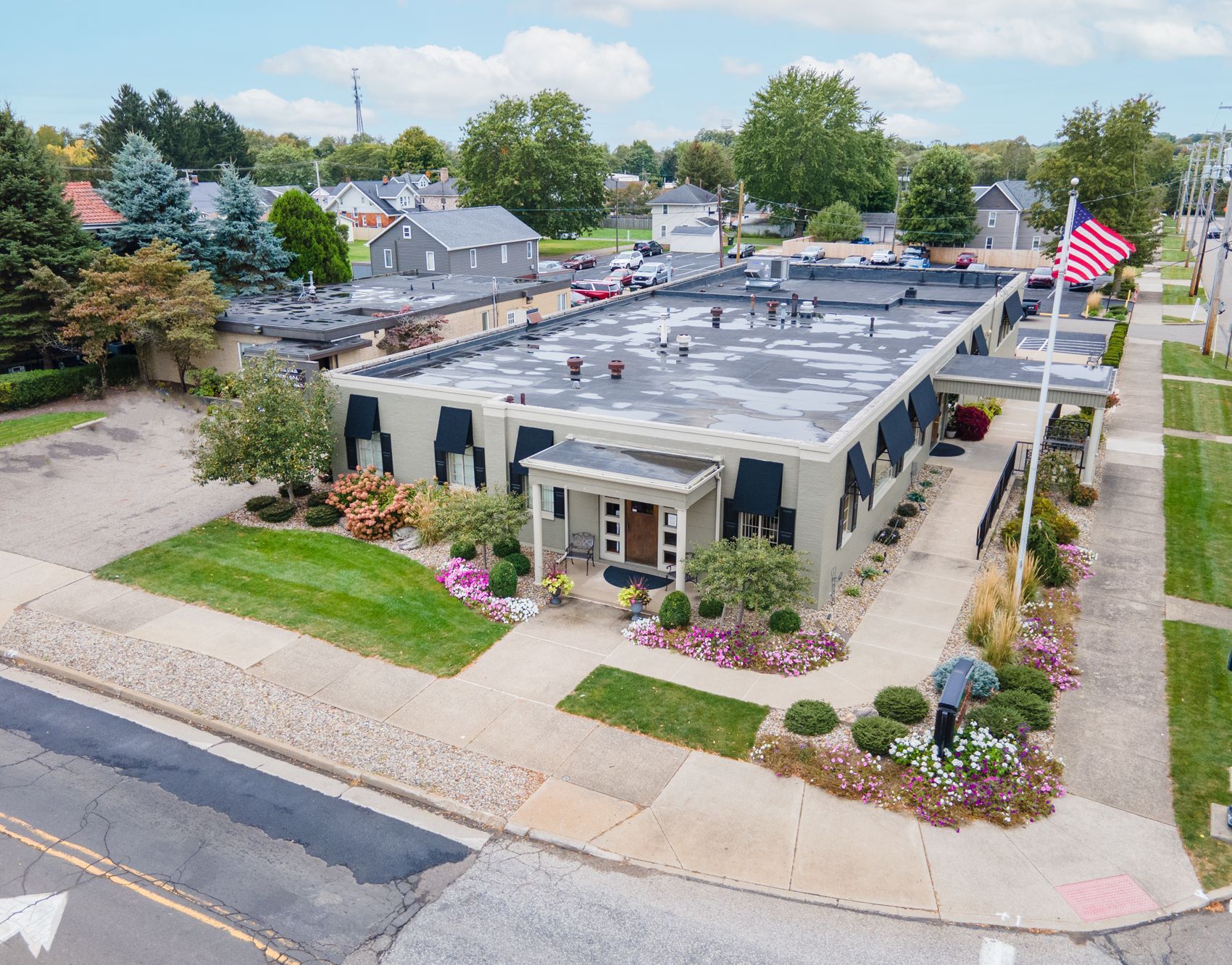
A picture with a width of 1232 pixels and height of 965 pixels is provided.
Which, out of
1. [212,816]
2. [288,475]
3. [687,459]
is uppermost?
[687,459]

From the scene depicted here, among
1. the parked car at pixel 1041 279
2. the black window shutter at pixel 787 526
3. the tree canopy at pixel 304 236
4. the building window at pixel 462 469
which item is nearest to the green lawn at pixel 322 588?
the building window at pixel 462 469

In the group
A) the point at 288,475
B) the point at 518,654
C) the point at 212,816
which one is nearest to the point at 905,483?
the point at 518,654

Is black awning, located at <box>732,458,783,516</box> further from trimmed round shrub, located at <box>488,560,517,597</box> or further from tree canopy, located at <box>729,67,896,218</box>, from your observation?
tree canopy, located at <box>729,67,896,218</box>

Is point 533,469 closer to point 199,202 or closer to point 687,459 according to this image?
point 687,459

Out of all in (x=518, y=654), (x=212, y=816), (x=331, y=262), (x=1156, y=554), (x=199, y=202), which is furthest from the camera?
(x=199, y=202)

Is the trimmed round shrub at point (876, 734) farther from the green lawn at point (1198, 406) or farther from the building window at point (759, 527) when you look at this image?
the green lawn at point (1198, 406)

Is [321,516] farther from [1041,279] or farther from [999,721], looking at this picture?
[1041,279]
